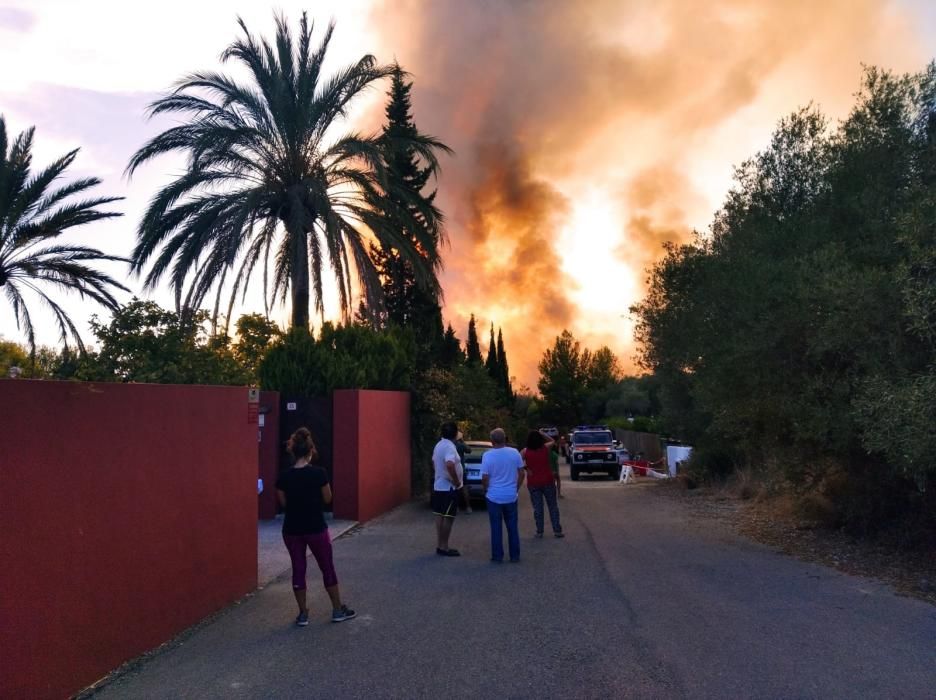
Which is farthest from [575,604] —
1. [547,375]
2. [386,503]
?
[547,375]

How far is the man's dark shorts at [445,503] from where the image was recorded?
11344 millimetres

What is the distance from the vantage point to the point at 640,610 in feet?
26.0

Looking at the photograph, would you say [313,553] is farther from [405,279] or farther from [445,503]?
[405,279]

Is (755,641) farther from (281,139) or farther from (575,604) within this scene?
(281,139)

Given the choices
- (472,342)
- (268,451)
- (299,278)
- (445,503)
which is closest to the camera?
(445,503)

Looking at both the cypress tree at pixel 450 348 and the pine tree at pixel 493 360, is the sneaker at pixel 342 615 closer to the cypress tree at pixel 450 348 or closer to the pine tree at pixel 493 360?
the cypress tree at pixel 450 348

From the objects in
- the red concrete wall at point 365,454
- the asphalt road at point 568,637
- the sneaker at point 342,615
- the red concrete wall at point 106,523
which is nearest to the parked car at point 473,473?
the red concrete wall at point 365,454

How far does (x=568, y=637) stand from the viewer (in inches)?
274

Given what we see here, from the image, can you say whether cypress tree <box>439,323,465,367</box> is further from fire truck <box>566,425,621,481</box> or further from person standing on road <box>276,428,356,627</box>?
person standing on road <box>276,428,356,627</box>

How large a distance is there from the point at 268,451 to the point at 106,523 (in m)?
9.53

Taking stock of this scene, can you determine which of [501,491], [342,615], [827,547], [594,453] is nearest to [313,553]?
[342,615]

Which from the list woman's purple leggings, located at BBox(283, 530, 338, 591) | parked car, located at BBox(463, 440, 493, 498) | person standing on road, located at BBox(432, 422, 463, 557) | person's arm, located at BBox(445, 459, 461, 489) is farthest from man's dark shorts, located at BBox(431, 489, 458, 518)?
parked car, located at BBox(463, 440, 493, 498)

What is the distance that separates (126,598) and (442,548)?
5.65 metres

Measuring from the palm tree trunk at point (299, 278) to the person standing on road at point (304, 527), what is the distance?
10875mm
